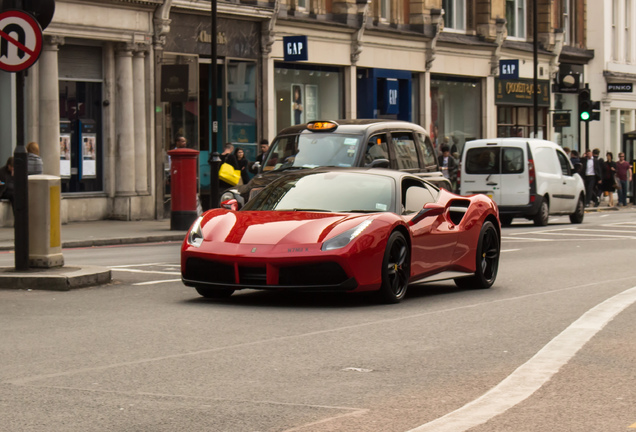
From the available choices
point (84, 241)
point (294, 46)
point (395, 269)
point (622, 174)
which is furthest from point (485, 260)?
point (622, 174)

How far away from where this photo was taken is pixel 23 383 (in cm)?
729

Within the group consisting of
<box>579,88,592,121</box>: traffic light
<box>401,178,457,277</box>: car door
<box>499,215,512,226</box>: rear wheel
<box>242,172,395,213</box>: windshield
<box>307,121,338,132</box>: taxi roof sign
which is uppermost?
<box>579,88,592,121</box>: traffic light

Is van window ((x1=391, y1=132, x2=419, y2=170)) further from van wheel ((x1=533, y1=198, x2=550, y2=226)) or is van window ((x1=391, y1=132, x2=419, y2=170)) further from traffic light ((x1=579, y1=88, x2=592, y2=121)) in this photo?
traffic light ((x1=579, y1=88, x2=592, y2=121))

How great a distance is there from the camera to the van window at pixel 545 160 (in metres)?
28.1

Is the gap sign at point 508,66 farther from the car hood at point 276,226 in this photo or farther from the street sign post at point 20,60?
the car hood at point 276,226

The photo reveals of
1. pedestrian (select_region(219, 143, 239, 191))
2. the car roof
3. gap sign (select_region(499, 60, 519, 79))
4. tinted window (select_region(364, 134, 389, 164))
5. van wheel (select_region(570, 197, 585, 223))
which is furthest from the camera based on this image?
gap sign (select_region(499, 60, 519, 79))

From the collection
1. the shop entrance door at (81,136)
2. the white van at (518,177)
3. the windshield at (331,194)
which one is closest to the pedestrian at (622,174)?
the white van at (518,177)

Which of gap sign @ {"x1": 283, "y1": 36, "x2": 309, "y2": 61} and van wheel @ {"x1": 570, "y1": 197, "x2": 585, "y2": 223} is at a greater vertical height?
gap sign @ {"x1": 283, "y1": 36, "x2": 309, "y2": 61}

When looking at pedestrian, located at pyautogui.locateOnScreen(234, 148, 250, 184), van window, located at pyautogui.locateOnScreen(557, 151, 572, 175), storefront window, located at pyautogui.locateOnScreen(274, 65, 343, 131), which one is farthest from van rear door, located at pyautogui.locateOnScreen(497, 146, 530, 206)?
storefront window, located at pyautogui.locateOnScreen(274, 65, 343, 131)

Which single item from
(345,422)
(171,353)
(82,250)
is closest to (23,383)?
(171,353)

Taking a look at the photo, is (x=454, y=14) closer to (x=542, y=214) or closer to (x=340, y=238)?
(x=542, y=214)

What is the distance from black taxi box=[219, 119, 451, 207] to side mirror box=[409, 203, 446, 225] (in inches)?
195

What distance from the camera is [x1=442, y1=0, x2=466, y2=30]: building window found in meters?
43.0

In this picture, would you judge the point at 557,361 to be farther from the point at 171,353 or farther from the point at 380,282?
the point at 380,282
